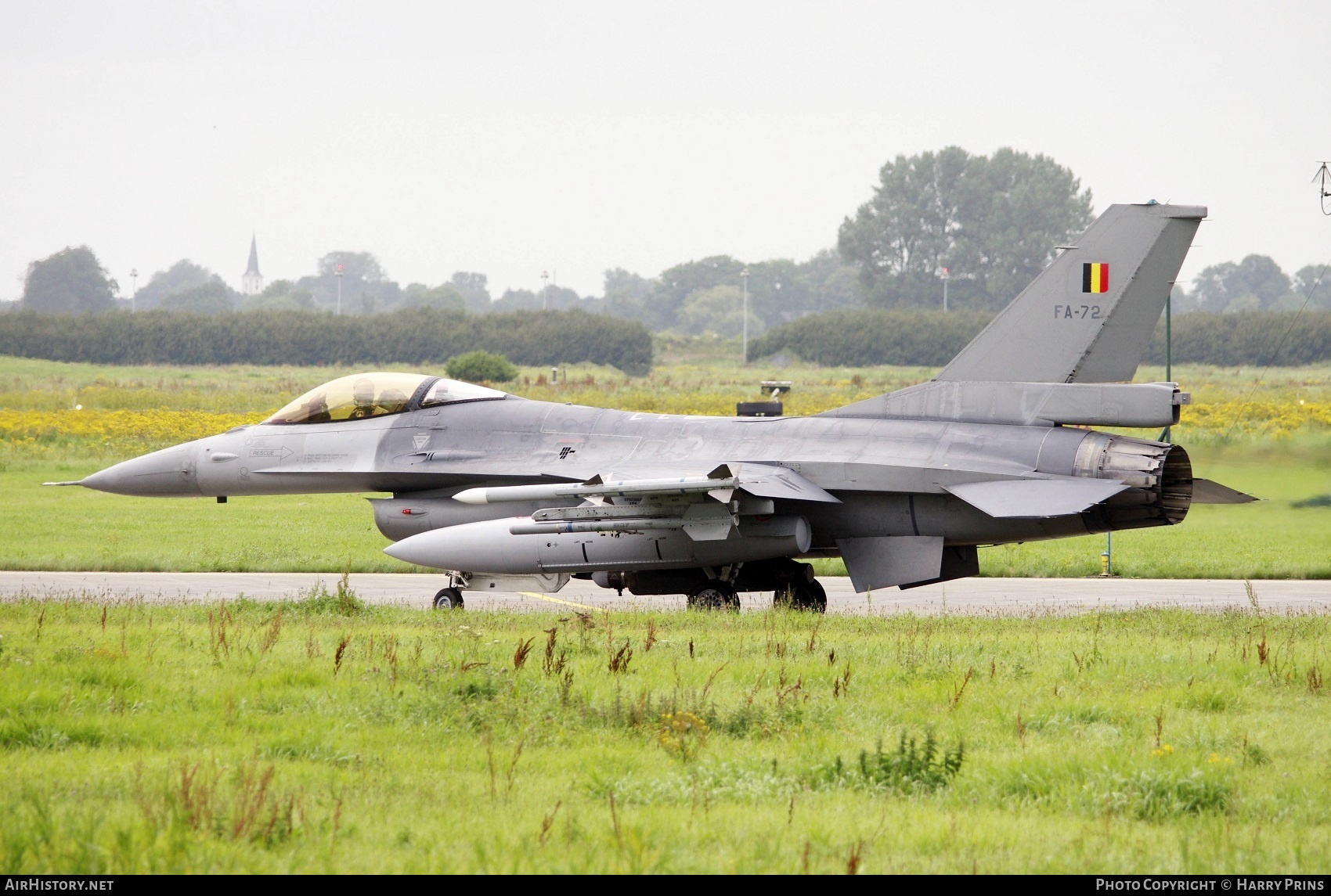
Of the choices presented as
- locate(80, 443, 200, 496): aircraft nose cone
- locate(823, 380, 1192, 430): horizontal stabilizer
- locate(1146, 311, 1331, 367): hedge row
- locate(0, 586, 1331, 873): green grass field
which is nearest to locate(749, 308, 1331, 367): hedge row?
locate(1146, 311, 1331, 367): hedge row

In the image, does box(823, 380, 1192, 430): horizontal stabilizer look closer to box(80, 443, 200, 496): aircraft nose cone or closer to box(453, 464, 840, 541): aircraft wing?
box(453, 464, 840, 541): aircraft wing

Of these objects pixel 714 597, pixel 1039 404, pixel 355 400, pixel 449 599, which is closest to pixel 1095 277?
pixel 1039 404

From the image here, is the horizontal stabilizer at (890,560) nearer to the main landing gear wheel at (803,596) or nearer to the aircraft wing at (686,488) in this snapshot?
the aircraft wing at (686,488)

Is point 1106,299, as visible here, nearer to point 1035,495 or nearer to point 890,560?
point 1035,495

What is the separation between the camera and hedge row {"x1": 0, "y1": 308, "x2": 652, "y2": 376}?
7288cm

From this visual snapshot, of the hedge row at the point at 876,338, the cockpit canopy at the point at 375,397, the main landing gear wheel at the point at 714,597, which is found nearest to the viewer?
the main landing gear wheel at the point at 714,597

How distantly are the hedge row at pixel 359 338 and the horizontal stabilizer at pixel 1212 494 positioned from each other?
63.7m

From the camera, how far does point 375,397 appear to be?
1714 centimetres

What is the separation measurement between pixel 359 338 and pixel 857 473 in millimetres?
67223

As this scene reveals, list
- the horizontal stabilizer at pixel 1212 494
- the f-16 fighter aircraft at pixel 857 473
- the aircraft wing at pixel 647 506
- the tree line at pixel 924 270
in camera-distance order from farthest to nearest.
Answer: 1. the tree line at pixel 924 270
2. the horizontal stabilizer at pixel 1212 494
3. the aircraft wing at pixel 647 506
4. the f-16 fighter aircraft at pixel 857 473

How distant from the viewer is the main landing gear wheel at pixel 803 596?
15.6 metres

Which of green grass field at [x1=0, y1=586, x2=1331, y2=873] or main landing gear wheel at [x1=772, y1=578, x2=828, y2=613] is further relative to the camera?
main landing gear wheel at [x1=772, y1=578, x2=828, y2=613]

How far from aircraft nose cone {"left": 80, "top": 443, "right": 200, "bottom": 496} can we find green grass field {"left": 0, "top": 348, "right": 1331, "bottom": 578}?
12.4ft

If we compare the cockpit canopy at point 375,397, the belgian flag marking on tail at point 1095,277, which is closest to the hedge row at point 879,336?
the belgian flag marking on tail at point 1095,277
